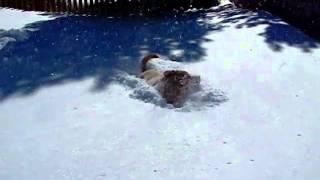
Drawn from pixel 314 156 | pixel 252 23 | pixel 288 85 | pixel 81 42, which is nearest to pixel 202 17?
pixel 252 23

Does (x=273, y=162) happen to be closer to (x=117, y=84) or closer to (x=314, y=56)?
(x=117, y=84)

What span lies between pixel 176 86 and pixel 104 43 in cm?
247

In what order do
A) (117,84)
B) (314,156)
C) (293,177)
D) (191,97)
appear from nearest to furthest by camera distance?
1. (293,177)
2. (314,156)
3. (191,97)
4. (117,84)

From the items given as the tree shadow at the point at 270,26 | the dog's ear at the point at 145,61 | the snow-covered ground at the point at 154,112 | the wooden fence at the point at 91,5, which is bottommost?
the snow-covered ground at the point at 154,112

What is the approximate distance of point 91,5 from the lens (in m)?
9.52

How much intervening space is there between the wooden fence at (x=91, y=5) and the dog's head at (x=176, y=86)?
501 cm

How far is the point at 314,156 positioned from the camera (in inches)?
154

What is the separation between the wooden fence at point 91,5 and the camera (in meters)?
9.54

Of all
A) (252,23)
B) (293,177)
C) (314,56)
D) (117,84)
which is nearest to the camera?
(293,177)

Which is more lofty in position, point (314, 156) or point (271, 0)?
point (271, 0)

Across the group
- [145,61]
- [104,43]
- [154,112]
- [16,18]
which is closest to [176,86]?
[154,112]

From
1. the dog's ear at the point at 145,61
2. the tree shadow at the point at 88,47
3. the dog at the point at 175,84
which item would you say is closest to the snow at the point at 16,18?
the tree shadow at the point at 88,47

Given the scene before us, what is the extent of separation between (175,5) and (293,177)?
702cm

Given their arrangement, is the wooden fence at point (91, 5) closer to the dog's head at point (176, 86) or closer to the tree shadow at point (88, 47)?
the tree shadow at point (88, 47)
